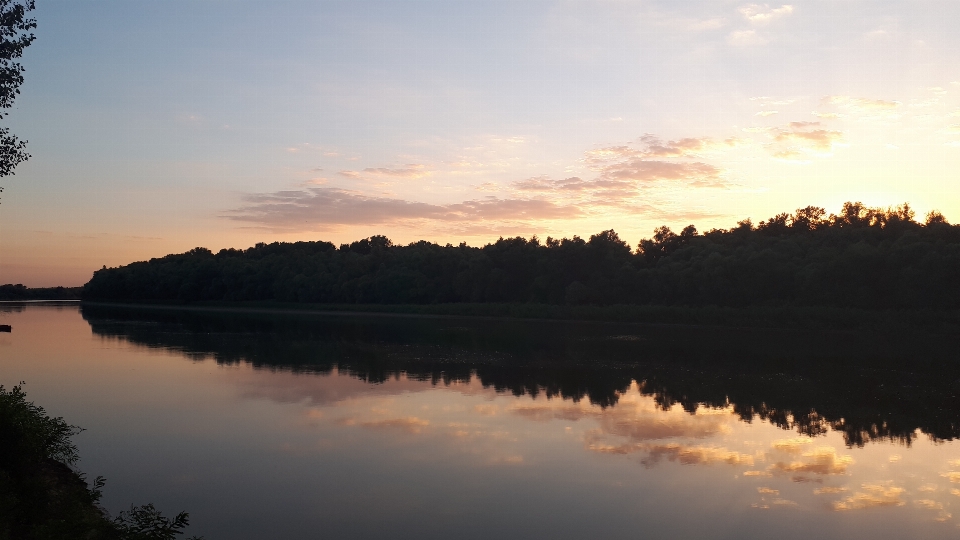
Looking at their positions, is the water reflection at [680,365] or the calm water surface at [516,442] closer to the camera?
the calm water surface at [516,442]

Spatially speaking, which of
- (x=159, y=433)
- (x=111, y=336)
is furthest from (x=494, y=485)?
(x=111, y=336)

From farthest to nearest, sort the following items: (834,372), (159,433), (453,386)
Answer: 1. (834,372)
2. (453,386)
3. (159,433)

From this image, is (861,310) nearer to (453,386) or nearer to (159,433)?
(453,386)

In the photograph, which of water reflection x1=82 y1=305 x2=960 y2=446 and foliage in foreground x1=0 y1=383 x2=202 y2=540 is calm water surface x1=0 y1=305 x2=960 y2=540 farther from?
foliage in foreground x1=0 y1=383 x2=202 y2=540

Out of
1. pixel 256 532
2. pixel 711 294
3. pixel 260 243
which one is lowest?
pixel 256 532

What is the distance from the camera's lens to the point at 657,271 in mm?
66062

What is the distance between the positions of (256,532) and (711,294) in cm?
5571

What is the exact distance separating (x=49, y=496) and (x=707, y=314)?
173 ft

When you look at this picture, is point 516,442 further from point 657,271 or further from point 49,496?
point 657,271

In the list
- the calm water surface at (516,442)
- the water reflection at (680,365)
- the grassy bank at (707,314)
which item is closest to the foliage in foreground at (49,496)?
the calm water surface at (516,442)

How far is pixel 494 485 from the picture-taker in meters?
12.0

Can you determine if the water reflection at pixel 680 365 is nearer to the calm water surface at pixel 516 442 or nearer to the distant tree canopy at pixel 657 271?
the calm water surface at pixel 516 442

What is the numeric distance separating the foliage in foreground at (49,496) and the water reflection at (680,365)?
43.3 ft

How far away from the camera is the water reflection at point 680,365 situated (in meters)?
19.8
